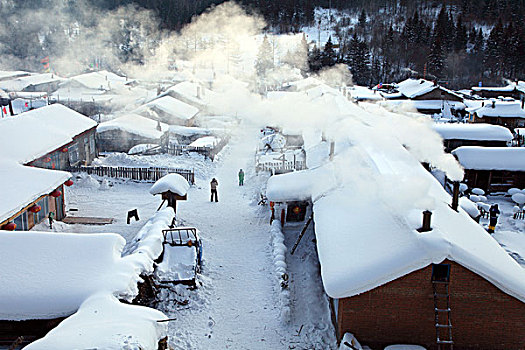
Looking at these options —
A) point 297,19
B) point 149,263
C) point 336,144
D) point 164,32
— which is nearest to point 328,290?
point 149,263

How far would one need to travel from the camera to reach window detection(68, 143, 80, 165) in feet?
71.9

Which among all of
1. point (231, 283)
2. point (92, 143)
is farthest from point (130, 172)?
point (231, 283)

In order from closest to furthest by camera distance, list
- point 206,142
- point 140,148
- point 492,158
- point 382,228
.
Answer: point 382,228 → point 492,158 → point 140,148 → point 206,142

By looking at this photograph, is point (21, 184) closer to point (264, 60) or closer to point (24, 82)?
point (24, 82)

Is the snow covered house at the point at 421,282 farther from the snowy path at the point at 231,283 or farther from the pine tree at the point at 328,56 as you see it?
the pine tree at the point at 328,56

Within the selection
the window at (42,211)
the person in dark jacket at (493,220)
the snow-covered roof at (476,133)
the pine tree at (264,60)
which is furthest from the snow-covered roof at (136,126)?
the pine tree at (264,60)

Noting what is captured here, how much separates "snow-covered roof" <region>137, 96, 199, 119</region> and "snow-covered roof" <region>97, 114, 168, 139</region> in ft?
8.36

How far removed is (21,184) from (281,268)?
26.5 feet

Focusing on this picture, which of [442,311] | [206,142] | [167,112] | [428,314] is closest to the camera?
[442,311]

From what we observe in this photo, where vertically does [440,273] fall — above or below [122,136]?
above

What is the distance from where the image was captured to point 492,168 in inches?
823

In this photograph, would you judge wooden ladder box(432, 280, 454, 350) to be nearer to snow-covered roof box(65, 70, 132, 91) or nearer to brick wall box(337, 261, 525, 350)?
brick wall box(337, 261, 525, 350)

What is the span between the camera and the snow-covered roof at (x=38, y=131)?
16.7 m

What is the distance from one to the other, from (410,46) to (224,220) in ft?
189
